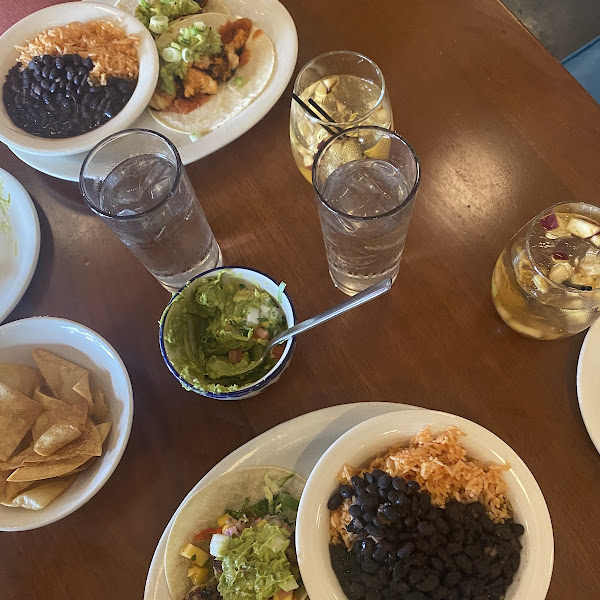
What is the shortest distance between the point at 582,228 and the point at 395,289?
41 centimetres

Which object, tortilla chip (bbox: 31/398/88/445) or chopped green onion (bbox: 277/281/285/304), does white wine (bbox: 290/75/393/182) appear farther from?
tortilla chip (bbox: 31/398/88/445)

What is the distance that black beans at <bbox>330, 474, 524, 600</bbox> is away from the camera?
0.89 meters

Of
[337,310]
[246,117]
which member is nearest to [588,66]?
[246,117]

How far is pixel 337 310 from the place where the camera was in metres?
1.05

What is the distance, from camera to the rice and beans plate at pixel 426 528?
2.92 feet

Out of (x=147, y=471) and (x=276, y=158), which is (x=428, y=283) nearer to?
(x=276, y=158)

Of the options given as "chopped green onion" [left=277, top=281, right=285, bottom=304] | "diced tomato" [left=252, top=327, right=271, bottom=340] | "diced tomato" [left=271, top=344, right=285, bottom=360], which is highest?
"chopped green onion" [left=277, top=281, right=285, bottom=304]

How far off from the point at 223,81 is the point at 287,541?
1237 millimetres

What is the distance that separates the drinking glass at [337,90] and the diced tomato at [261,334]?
42 cm

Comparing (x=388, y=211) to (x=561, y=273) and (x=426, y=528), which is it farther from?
(x=426, y=528)

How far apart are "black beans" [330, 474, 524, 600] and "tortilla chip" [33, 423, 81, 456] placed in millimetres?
558

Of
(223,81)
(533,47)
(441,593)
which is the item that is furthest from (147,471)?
(533,47)

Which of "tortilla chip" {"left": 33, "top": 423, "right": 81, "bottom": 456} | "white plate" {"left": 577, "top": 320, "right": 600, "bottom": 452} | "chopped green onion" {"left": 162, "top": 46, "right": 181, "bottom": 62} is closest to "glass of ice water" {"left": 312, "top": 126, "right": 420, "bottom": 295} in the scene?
"white plate" {"left": 577, "top": 320, "right": 600, "bottom": 452}

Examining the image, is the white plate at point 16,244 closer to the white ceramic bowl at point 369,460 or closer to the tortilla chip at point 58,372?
the tortilla chip at point 58,372
